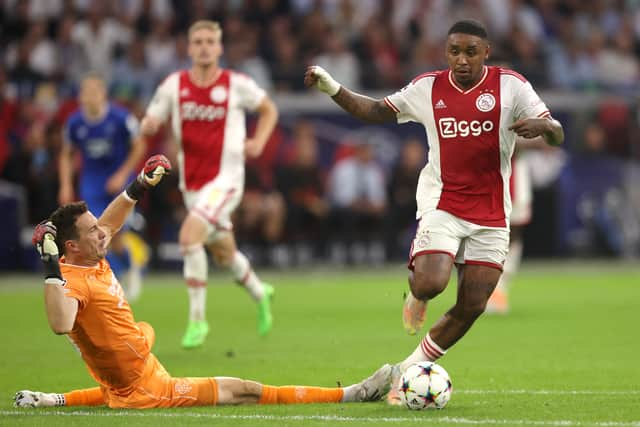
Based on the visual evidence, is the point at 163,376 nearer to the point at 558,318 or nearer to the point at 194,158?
the point at 194,158

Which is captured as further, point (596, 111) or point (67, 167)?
point (596, 111)

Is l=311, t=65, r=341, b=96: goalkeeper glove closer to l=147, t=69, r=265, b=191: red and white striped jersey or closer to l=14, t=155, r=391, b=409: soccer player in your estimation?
l=14, t=155, r=391, b=409: soccer player

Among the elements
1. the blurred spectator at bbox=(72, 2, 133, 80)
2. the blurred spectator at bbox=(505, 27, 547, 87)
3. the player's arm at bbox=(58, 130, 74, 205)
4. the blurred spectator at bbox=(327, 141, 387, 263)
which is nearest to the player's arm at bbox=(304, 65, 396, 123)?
the player's arm at bbox=(58, 130, 74, 205)

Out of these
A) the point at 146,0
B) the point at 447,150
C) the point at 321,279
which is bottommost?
the point at 321,279

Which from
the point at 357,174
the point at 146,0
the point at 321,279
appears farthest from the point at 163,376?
the point at 146,0

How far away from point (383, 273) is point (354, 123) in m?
3.16

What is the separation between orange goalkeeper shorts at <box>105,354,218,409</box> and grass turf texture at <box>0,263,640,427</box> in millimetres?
84

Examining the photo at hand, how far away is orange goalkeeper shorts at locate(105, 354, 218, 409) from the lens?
7887 millimetres

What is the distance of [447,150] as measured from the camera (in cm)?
862

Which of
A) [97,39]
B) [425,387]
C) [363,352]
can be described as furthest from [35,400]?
[97,39]

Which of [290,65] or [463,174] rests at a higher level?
[290,65]

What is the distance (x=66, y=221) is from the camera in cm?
766

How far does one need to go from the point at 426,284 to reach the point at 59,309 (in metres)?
2.52

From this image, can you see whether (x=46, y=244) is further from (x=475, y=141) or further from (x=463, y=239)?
(x=475, y=141)
